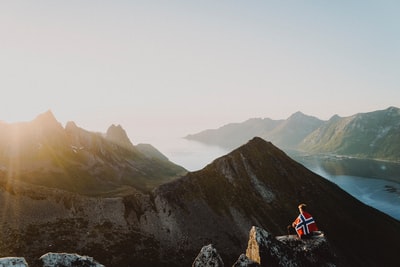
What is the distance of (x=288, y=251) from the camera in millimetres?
17469

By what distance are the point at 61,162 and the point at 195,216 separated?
95.0m

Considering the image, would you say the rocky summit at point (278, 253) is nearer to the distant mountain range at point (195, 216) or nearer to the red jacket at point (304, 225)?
the red jacket at point (304, 225)

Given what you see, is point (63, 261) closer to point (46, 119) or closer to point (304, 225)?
point (304, 225)

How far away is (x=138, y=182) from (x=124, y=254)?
104505 millimetres

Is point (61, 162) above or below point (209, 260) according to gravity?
above

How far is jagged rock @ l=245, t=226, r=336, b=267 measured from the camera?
16.8 m

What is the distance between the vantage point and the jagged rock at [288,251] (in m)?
16.8

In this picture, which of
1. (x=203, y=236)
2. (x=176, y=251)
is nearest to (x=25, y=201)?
(x=176, y=251)

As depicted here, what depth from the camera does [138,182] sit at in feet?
555

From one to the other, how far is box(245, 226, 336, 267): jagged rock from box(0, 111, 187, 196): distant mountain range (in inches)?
4533

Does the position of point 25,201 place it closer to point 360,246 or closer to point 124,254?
point 124,254

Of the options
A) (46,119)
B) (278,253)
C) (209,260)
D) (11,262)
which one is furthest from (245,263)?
(46,119)

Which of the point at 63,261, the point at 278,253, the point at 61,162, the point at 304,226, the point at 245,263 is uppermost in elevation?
the point at 61,162

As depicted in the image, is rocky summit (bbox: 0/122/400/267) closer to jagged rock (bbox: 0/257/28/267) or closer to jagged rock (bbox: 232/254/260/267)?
jagged rock (bbox: 0/257/28/267)
